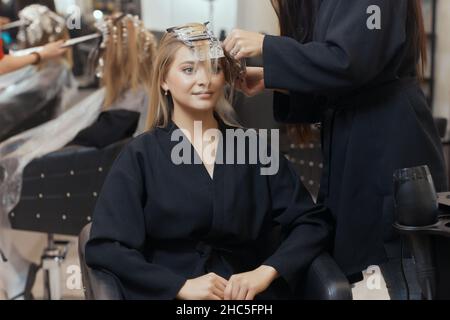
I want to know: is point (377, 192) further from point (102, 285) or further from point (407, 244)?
point (102, 285)

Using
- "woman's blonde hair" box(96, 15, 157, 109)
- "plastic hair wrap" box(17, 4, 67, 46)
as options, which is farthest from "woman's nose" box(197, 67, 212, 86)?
"plastic hair wrap" box(17, 4, 67, 46)

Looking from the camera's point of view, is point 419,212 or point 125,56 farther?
point 125,56

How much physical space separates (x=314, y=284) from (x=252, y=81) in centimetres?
50

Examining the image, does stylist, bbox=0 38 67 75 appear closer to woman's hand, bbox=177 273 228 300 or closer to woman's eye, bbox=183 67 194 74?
woman's eye, bbox=183 67 194 74

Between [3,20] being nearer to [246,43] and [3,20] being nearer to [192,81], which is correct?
[192,81]

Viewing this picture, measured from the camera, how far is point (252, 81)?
1.55 meters

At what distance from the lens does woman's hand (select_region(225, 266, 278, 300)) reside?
1.34 meters

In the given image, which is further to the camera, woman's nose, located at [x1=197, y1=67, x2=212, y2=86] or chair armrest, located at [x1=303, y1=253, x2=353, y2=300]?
woman's nose, located at [x1=197, y1=67, x2=212, y2=86]

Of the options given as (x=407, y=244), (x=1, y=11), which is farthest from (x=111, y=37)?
(x=407, y=244)

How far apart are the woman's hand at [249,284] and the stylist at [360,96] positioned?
7.7 inches

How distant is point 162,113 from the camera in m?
1.52

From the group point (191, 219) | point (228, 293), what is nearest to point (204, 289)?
point (228, 293)

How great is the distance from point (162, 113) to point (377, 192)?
0.53 m

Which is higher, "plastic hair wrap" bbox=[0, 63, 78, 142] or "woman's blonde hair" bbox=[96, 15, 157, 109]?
"woman's blonde hair" bbox=[96, 15, 157, 109]
